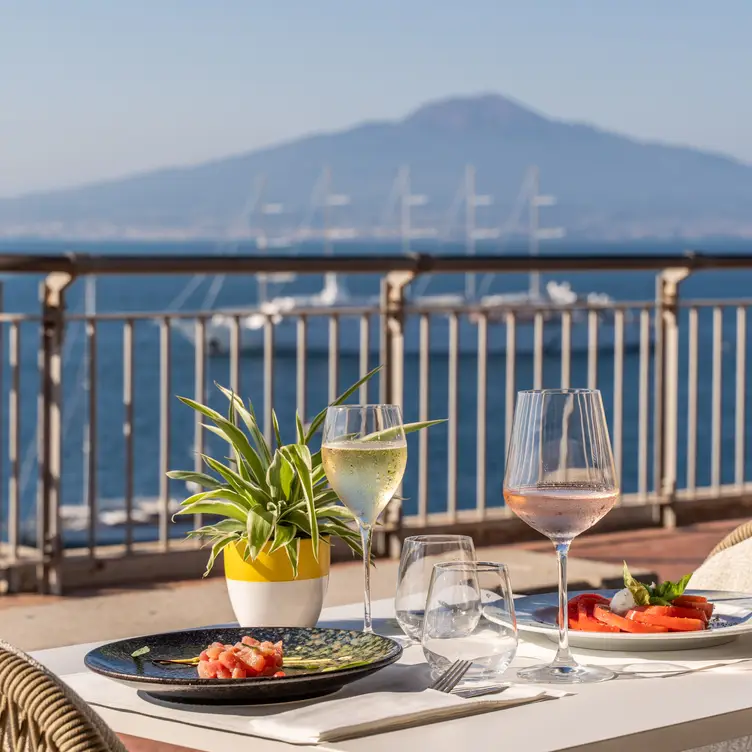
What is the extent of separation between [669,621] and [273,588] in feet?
1.36

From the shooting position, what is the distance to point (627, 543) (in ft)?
16.1

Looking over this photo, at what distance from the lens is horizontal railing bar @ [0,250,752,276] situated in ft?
12.6

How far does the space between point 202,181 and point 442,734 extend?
76.8 metres

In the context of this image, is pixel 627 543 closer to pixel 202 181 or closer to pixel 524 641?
pixel 524 641

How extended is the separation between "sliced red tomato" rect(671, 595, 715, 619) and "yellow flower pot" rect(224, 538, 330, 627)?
Answer: 0.38 m

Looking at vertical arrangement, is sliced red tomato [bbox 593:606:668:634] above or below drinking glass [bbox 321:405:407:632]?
below

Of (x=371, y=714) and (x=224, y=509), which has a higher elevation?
(x=224, y=509)

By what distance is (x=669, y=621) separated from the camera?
1.45 m

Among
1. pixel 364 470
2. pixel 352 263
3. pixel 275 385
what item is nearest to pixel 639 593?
pixel 364 470

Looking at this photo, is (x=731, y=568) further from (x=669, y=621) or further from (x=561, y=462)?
(x=561, y=462)

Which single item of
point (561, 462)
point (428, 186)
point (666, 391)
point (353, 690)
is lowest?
point (353, 690)

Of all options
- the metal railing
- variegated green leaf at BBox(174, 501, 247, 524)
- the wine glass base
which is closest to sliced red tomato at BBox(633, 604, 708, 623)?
the wine glass base

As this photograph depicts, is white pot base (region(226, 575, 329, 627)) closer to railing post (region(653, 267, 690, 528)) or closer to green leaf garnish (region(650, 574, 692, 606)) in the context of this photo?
green leaf garnish (region(650, 574, 692, 606))

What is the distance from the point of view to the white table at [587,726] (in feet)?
3.72
